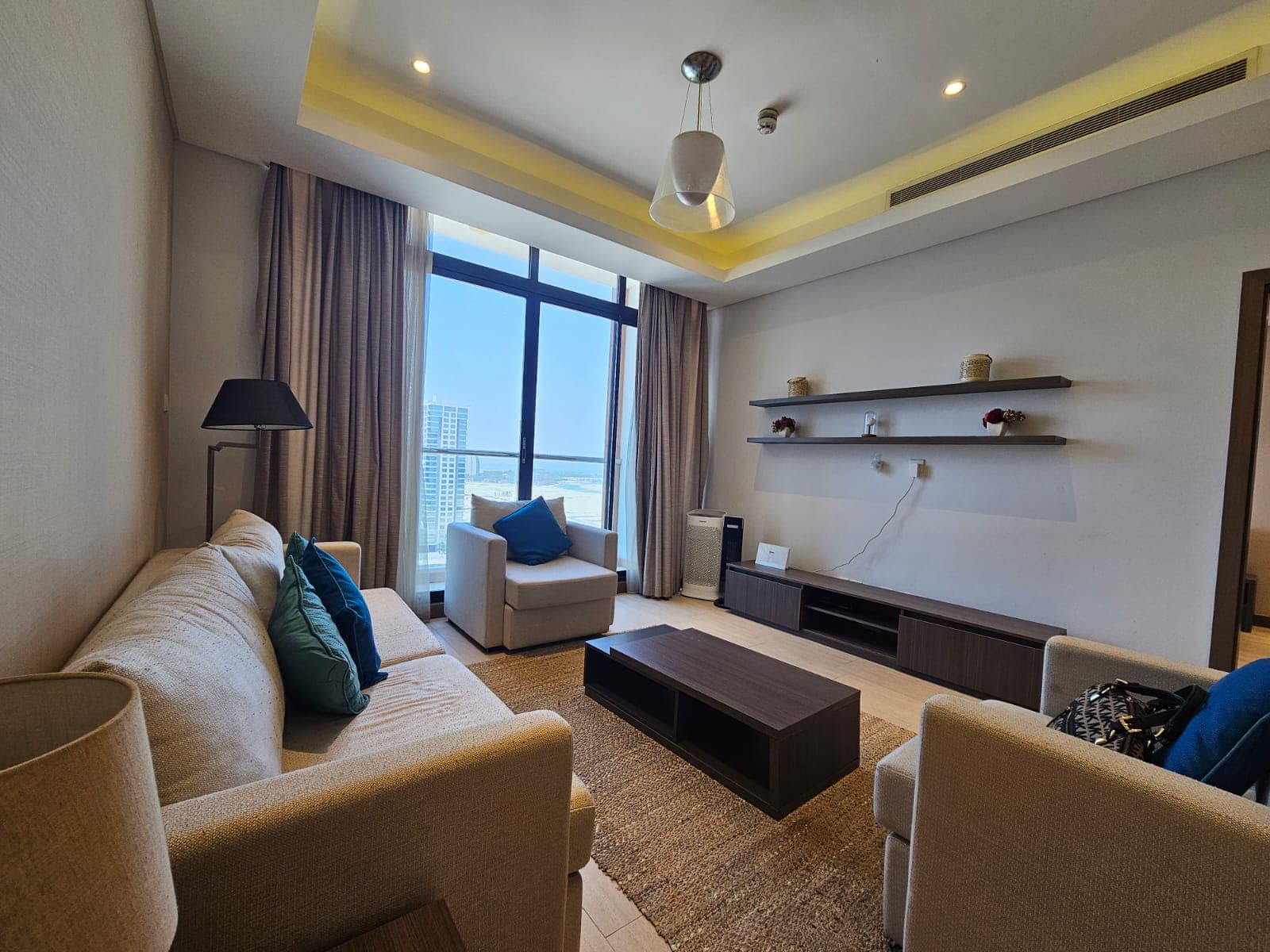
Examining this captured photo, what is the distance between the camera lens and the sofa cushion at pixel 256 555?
1365 mm

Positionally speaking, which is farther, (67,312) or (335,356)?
(335,356)

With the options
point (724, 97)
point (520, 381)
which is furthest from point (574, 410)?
point (724, 97)

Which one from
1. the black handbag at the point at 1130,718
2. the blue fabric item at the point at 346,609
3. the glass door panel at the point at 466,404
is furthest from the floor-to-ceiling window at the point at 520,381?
the black handbag at the point at 1130,718

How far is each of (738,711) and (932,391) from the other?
8.01 ft

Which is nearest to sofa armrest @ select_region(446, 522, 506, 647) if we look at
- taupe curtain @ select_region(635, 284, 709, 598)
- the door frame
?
taupe curtain @ select_region(635, 284, 709, 598)

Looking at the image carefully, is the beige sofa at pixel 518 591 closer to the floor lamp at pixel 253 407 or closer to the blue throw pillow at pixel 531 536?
the blue throw pillow at pixel 531 536

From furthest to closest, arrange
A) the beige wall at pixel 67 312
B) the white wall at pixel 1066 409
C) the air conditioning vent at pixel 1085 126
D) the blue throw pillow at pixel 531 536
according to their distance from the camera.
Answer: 1. the blue throw pillow at pixel 531 536
2. the white wall at pixel 1066 409
3. the air conditioning vent at pixel 1085 126
4. the beige wall at pixel 67 312

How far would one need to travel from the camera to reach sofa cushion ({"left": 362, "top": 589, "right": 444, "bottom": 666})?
1806 millimetres

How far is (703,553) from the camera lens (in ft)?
14.6

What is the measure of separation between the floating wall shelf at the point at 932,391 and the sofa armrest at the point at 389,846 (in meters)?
3.09

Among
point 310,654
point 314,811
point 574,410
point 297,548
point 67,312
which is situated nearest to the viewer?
point 314,811

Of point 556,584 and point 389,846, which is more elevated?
point 389,846

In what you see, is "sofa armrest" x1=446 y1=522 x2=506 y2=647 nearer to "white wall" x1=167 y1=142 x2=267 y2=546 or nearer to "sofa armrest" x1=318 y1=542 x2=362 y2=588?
"sofa armrest" x1=318 y1=542 x2=362 y2=588

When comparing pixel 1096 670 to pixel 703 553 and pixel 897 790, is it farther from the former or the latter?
pixel 703 553
